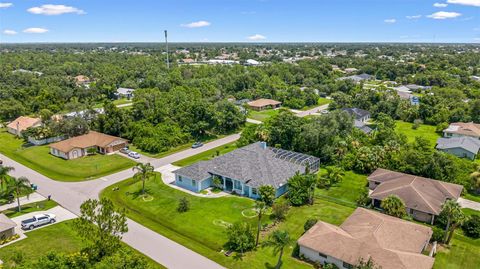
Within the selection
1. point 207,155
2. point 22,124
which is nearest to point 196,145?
point 207,155

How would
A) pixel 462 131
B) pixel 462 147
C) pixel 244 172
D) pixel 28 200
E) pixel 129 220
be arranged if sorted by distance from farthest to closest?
1. pixel 462 131
2. pixel 462 147
3. pixel 244 172
4. pixel 28 200
5. pixel 129 220

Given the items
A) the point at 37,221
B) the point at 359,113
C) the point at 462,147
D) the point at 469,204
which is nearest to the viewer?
the point at 37,221

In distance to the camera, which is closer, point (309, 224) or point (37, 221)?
point (309, 224)

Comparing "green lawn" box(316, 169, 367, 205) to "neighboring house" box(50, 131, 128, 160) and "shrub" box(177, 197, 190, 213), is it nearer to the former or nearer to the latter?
"shrub" box(177, 197, 190, 213)

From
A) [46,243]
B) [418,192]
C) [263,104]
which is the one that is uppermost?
[263,104]

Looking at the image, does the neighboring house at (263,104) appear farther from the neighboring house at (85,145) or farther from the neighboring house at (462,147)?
the neighboring house at (462,147)

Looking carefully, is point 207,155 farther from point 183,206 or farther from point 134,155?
point 183,206
